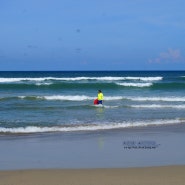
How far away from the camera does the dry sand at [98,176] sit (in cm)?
597

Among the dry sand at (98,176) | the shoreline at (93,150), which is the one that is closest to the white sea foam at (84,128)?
the shoreline at (93,150)

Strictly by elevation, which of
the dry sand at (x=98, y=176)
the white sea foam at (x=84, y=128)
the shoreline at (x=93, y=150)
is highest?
the white sea foam at (x=84, y=128)

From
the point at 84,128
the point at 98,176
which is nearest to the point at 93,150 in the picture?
the point at 98,176

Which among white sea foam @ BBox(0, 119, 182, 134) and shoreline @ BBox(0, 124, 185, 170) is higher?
white sea foam @ BBox(0, 119, 182, 134)

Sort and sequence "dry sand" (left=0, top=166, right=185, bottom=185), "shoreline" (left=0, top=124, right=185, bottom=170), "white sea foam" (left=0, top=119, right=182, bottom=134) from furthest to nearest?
"white sea foam" (left=0, top=119, right=182, bottom=134)
"shoreline" (left=0, top=124, right=185, bottom=170)
"dry sand" (left=0, top=166, right=185, bottom=185)

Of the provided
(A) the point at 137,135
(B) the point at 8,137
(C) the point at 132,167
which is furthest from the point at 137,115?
(C) the point at 132,167

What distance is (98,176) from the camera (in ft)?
20.6

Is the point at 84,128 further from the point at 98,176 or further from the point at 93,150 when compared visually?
the point at 98,176

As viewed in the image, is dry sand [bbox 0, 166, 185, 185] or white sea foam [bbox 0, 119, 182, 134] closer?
dry sand [bbox 0, 166, 185, 185]

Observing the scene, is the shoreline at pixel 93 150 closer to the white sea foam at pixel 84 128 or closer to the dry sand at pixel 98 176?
the dry sand at pixel 98 176

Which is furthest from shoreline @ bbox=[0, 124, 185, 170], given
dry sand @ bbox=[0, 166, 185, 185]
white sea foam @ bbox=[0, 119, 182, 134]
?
white sea foam @ bbox=[0, 119, 182, 134]

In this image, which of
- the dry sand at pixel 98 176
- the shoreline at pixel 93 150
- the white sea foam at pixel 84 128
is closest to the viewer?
the dry sand at pixel 98 176

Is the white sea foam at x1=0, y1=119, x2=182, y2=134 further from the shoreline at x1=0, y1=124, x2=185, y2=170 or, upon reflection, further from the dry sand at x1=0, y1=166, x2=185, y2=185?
the dry sand at x1=0, y1=166, x2=185, y2=185

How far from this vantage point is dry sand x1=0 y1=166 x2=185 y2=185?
597 centimetres
